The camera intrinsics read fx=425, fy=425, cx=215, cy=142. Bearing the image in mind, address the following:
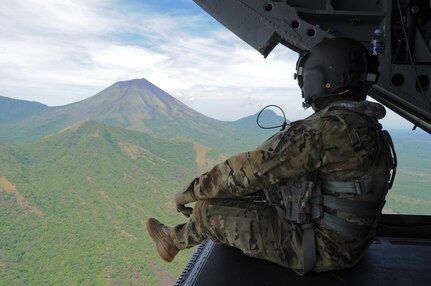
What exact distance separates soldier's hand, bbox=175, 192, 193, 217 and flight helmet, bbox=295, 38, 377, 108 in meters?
0.79

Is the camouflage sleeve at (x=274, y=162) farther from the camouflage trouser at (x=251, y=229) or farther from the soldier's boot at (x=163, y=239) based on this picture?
the soldier's boot at (x=163, y=239)

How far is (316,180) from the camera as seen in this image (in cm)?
169

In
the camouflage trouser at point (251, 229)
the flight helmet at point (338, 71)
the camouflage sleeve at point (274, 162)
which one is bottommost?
the camouflage trouser at point (251, 229)

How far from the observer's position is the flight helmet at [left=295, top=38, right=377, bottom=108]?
5.70 ft

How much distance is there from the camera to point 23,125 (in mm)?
46812

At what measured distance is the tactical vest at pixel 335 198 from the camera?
1.63 metres

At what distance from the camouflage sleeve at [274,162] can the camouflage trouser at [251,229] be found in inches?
4.6

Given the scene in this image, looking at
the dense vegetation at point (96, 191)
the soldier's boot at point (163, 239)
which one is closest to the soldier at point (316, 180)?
the soldier's boot at point (163, 239)

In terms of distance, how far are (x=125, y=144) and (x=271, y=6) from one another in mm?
46155

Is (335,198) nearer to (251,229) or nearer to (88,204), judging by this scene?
(251,229)

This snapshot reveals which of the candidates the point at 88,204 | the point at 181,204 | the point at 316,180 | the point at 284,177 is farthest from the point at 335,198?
the point at 88,204

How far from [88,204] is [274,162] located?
38620mm

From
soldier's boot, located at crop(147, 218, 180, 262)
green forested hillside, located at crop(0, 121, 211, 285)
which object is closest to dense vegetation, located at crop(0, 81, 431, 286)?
green forested hillside, located at crop(0, 121, 211, 285)

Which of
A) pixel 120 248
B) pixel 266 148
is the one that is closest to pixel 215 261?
pixel 266 148
